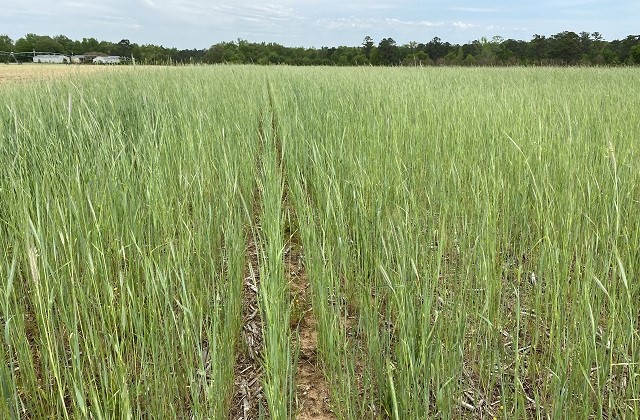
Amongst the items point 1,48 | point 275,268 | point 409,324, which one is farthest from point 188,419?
point 1,48

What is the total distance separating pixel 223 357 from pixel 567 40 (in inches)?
1245

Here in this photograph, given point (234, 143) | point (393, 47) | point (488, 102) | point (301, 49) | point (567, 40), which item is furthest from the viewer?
point (301, 49)

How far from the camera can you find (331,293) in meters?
1.25

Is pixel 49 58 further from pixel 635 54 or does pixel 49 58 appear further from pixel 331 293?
pixel 331 293

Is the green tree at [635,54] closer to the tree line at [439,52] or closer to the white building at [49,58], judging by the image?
the tree line at [439,52]

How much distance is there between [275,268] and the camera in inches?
45.3

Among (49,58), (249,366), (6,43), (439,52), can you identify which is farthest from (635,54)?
(6,43)

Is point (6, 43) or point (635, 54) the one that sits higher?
point (6, 43)

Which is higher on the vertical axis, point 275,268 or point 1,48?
point 1,48

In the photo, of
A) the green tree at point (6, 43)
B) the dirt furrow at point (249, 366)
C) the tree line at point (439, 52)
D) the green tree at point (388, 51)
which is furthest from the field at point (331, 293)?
the green tree at point (6, 43)

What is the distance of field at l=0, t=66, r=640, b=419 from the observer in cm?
98

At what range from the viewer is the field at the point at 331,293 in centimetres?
98

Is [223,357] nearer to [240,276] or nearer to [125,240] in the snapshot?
[240,276]

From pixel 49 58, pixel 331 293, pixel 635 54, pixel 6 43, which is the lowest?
pixel 331 293
